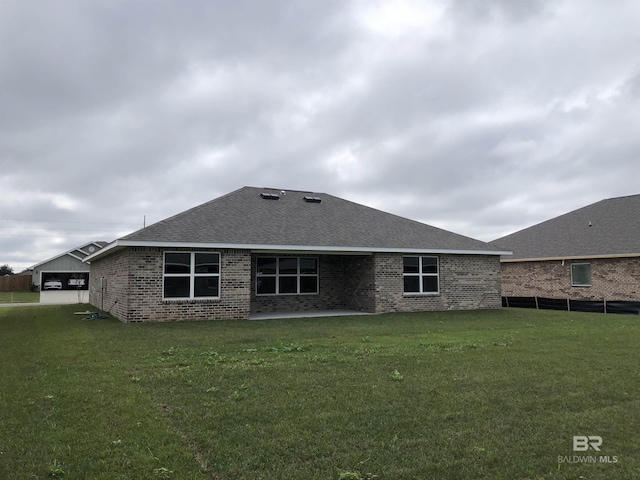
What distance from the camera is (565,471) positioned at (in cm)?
372

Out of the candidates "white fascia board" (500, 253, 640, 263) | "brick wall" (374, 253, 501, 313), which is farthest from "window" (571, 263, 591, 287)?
"brick wall" (374, 253, 501, 313)

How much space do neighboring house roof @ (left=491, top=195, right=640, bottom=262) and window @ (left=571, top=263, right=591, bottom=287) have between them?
739mm

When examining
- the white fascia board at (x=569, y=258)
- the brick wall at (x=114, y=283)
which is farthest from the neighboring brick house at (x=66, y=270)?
Result: the white fascia board at (x=569, y=258)

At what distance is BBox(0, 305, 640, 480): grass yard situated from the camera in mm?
3826

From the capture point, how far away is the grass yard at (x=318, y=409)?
12.6ft

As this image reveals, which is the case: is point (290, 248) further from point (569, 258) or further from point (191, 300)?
point (569, 258)

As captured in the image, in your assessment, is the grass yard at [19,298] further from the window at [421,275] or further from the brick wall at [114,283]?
the window at [421,275]

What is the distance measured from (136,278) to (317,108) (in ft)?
28.6

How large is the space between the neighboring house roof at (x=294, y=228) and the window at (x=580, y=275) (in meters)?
6.01

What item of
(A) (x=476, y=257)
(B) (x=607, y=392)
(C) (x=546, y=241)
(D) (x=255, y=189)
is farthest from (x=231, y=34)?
(C) (x=546, y=241)

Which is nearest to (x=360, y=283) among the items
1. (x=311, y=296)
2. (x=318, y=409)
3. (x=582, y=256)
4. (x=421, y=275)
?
(x=311, y=296)

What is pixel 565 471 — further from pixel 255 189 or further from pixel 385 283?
pixel 255 189

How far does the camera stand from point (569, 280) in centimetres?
2378

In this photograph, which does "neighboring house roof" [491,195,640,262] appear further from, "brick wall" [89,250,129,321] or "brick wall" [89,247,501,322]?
"brick wall" [89,250,129,321]
